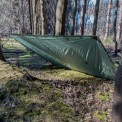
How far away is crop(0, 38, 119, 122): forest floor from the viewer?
16.5 ft

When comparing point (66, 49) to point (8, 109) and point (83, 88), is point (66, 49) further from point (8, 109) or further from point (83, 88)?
point (8, 109)

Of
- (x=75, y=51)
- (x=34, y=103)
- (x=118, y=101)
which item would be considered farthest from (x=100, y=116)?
(x=75, y=51)

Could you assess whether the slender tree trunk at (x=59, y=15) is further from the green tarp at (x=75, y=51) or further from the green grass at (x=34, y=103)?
the green grass at (x=34, y=103)

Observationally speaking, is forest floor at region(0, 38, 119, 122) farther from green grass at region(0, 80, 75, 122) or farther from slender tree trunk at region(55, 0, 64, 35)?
slender tree trunk at region(55, 0, 64, 35)

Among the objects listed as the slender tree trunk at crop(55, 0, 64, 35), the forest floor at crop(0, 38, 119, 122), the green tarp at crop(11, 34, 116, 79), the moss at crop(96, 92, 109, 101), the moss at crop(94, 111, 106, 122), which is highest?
the slender tree trunk at crop(55, 0, 64, 35)

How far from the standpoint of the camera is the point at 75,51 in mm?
8477

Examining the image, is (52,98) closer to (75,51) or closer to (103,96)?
(103,96)

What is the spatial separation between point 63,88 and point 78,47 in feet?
8.36

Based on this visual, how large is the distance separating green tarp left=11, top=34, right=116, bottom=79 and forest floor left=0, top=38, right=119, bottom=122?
1143mm

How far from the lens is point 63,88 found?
20.2 ft

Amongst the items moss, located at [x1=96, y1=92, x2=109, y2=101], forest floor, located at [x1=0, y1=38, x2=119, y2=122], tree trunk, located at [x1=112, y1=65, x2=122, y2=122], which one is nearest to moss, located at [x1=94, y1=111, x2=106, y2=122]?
forest floor, located at [x1=0, y1=38, x2=119, y2=122]

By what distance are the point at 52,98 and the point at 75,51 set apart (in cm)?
312

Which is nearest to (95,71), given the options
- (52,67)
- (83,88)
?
(52,67)

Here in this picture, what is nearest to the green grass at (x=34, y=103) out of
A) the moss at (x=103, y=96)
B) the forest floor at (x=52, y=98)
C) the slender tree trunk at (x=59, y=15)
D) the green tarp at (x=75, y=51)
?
the forest floor at (x=52, y=98)
